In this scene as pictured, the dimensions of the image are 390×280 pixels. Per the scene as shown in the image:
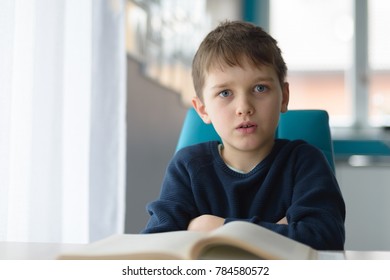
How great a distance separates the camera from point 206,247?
616 mm

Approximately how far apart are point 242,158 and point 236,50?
223 mm

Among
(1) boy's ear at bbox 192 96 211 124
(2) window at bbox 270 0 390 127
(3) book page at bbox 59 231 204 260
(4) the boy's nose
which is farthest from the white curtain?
(2) window at bbox 270 0 390 127

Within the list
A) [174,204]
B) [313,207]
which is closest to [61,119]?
[174,204]

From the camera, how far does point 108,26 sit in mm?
1926

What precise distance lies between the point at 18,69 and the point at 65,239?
52 cm

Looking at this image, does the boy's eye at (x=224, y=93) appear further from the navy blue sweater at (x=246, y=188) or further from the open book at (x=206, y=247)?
the open book at (x=206, y=247)

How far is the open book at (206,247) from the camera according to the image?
1.85 ft

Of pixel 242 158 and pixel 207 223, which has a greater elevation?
pixel 242 158

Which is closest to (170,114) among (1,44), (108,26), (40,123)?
(108,26)

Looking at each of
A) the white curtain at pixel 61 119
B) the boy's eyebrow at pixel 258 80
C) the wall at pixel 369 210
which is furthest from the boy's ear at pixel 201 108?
the wall at pixel 369 210

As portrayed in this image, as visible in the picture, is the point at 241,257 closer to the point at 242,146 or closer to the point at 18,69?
the point at 242,146

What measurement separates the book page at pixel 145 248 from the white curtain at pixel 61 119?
694 millimetres

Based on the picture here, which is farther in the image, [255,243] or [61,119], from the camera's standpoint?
Result: [61,119]

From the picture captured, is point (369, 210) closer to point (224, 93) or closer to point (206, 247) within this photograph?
point (224, 93)
